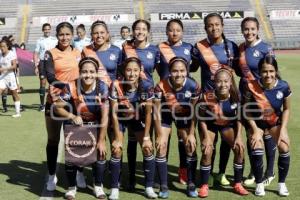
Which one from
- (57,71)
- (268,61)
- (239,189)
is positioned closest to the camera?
(268,61)

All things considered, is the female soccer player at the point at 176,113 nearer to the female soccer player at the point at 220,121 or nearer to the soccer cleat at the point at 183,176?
the female soccer player at the point at 220,121

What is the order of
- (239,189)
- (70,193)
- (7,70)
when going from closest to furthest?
(70,193), (239,189), (7,70)

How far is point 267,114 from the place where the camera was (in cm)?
521

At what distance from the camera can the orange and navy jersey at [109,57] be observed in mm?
5520

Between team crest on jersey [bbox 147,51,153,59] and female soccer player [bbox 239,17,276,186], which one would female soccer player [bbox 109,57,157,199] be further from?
female soccer player [bbox 239,17,276,186]

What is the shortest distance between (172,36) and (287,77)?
12428 mm

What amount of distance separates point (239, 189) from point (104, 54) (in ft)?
7.66

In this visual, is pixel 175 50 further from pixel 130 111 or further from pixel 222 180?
pixel 222 180

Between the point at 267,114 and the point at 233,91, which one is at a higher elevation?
the point at 233,91

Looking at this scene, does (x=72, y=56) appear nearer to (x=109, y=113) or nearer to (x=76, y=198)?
(x=109, y=113)

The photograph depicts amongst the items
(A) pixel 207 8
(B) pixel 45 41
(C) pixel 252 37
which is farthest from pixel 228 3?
(C) pixel 252 37

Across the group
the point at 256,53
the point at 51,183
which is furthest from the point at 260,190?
the point at 51,183

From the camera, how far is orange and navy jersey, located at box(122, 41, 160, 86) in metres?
5.64

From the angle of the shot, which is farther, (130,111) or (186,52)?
(186,52)
